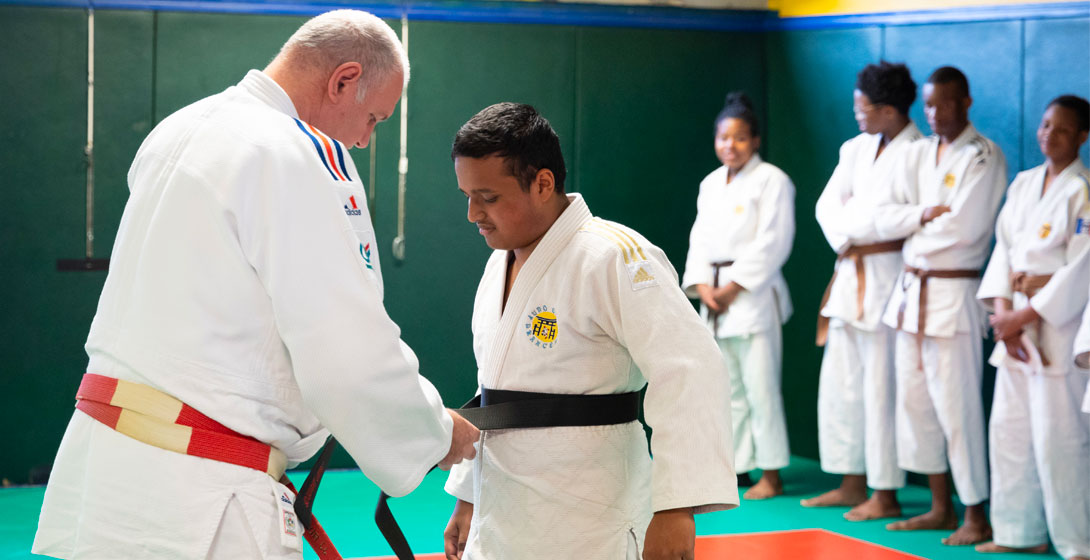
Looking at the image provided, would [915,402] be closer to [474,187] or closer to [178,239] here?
[474,187]

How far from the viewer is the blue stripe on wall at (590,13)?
561 cm

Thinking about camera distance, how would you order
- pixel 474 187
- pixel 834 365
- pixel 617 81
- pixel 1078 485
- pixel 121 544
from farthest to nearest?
1. pixel 617 81
2. pixel 834 365
3. pixel 1078 485
4. pixel 474 187
5. pixel 121 544

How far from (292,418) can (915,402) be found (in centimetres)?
388

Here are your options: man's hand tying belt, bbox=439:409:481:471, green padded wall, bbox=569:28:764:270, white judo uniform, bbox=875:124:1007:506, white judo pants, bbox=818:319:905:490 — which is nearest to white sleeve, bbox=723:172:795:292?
white judo pants, bbox=818:319:905:490

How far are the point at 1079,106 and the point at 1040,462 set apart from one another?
4.57ft

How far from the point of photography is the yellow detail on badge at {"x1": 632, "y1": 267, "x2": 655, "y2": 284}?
2168 mm

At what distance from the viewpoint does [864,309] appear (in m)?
5.35

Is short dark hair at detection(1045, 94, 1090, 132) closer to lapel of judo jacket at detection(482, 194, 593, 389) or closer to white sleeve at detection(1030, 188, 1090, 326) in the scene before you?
white sleeve at detection(1030, 188, 1090, 326)

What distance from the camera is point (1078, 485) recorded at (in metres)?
4.46

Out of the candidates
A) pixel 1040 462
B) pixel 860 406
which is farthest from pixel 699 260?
pixel 1040 462

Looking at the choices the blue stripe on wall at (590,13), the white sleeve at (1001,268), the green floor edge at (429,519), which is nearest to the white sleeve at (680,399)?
the green floor edge at (429,519)

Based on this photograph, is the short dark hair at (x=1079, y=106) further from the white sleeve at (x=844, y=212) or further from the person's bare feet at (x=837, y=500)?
the person's bare feet at (x=837, y=500)

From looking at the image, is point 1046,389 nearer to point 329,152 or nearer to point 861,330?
point 861,330

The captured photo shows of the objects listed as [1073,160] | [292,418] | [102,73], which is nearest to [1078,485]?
[1073,160]
